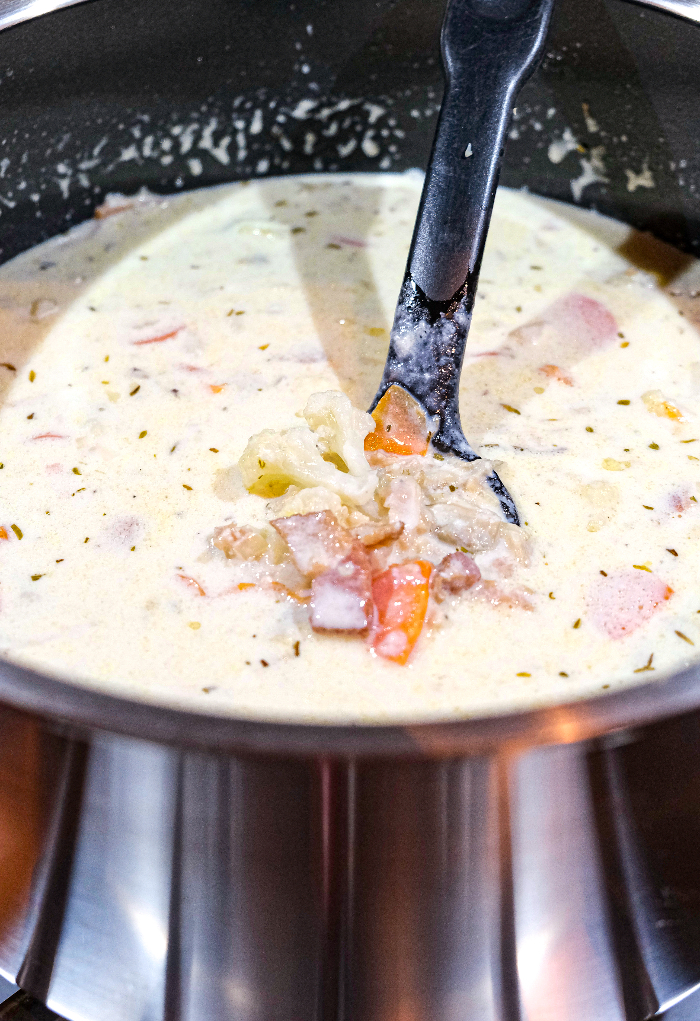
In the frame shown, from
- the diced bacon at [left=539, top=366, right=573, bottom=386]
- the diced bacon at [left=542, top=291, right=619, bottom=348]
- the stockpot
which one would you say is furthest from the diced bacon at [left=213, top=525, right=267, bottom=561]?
the diced bacon at [left=542, top=291, right=619, bottom=348]

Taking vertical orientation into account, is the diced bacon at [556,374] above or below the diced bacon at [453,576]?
above

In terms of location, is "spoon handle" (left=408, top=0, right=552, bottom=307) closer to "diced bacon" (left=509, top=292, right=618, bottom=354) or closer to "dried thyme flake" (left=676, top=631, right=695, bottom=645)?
"diced bacon" (left=509, top=292, right=618, bottom=354)

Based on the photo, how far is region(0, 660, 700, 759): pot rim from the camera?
70 centimetres

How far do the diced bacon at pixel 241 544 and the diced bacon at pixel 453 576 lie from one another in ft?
0.71

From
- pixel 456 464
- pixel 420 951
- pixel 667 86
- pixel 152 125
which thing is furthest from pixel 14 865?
pixel 667 86

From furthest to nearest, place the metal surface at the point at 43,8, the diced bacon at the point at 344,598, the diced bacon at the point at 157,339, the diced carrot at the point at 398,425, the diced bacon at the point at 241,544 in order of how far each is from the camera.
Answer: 1. the diced bacon at the point at 157,339
2. the metal surface at the point at 43,8
3. the diced carrot at the point at 398,425
4. the diced bacon at the point at 241,544
5. the diced bacon at the point at 344,598

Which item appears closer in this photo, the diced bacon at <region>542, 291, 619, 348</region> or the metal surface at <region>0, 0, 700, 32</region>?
the metal surface at <region>0, 0, 700, 32</region>

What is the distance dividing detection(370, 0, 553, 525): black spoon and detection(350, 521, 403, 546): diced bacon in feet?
0.83

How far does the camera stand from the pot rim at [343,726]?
70 centimetres

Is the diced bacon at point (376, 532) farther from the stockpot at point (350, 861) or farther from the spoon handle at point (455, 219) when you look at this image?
the stockpot at point (350, 861)

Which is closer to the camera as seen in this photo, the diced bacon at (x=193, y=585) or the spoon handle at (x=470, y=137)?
the diced bacon at (x=193, y=585)

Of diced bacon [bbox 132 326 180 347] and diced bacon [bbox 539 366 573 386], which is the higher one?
diced bacon [bbox 132 326 180 347]

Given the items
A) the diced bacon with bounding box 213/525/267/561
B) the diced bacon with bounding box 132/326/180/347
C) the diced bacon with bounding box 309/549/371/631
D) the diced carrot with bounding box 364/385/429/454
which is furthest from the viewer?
the diced bacon with bounding box 132/326/180/347

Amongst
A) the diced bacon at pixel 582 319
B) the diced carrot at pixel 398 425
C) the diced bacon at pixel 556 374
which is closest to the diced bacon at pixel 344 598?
the diced carrot at pixel 398 425
